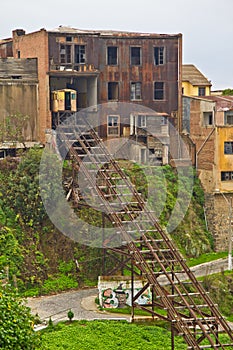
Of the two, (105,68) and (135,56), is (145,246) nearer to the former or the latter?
(105,68)

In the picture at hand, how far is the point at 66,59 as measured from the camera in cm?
4897

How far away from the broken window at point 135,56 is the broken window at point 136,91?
126 centimetres

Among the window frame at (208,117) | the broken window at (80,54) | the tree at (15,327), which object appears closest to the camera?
the tree at (15,327)

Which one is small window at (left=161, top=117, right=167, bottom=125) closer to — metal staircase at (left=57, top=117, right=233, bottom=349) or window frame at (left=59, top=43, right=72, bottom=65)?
metal staircase at (left=57, top=117, right=233, bottom=349)

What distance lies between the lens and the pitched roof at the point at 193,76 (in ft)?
197

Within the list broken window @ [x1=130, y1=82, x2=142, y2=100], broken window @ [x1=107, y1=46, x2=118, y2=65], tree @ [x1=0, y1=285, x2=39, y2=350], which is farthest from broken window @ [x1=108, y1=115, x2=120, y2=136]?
tree @ [x1=0, y1=285, x2=39, y2=350]

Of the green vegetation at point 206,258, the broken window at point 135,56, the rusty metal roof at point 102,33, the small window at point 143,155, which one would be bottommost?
the green vegetation at point 206,258

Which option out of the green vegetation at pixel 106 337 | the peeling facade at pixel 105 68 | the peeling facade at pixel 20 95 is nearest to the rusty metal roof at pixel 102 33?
the peeling facade at pixel 105 68

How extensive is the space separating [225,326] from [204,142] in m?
18.9

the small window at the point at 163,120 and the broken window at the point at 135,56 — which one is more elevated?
the broken window at the point at 135,56

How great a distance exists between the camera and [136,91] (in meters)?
51.1

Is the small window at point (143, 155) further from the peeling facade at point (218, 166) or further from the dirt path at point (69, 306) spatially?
the dirt path at point (69, 306)

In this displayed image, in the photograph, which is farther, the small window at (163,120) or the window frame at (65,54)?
the small window at (163,120)

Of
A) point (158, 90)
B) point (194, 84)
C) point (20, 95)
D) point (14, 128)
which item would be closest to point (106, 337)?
point (14, 128)
